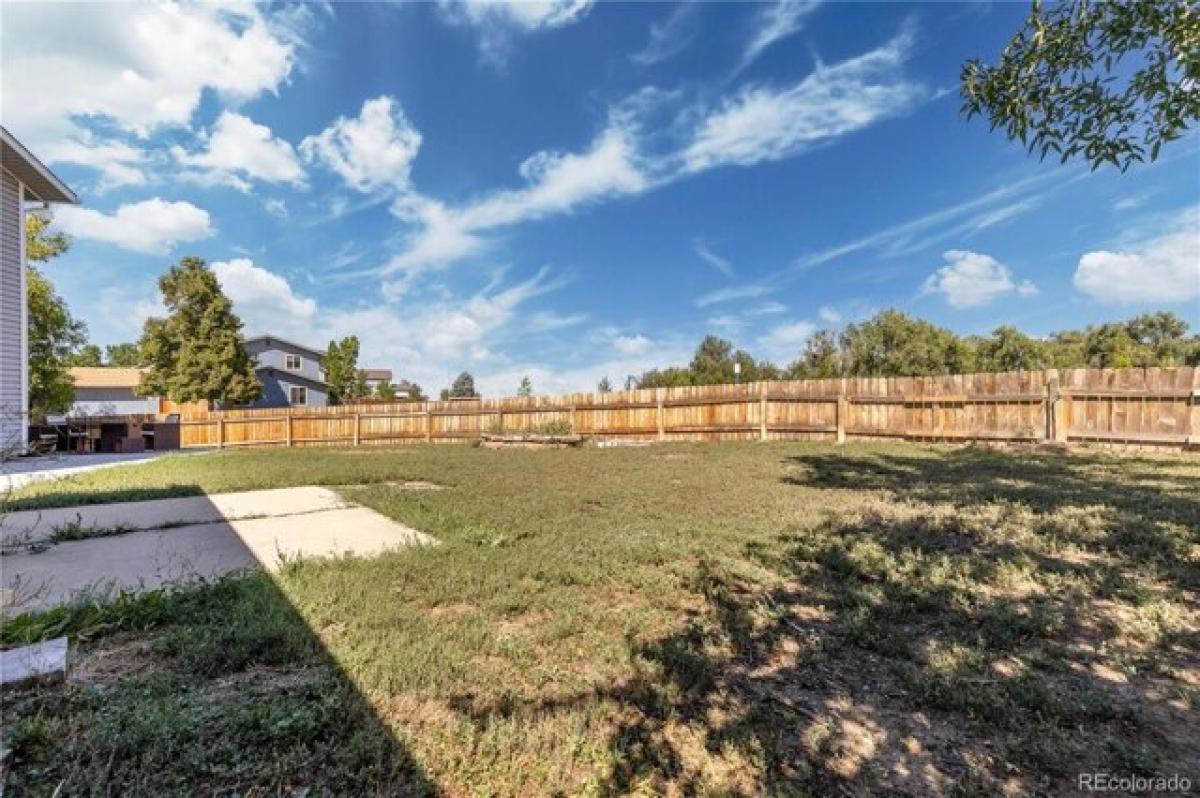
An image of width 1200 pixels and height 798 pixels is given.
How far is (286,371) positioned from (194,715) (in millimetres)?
35397

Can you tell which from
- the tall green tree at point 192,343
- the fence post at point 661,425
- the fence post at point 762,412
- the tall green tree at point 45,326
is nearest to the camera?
the fence post at point 762,412

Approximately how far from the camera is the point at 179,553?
3740 mm

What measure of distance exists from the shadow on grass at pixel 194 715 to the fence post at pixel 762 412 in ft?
38.6

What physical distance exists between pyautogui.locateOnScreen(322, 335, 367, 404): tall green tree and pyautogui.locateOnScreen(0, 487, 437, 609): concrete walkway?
3249 centimetres

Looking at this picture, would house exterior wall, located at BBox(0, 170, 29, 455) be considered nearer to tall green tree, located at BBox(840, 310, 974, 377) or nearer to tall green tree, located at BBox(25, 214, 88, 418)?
tall green tree, located at BBox(25, 214, 88, 418)

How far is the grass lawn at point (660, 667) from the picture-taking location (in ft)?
5.11

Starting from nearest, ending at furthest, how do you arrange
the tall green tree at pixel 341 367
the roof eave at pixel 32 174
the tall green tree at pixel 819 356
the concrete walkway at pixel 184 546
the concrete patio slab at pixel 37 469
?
the concrete patio slab at pixel 37 469
the concrete walkway at pixel 184 546
the roof eave at pixel 32 174
the tall green tree at pixel 819 356
the tall green tree at pixel 341 367

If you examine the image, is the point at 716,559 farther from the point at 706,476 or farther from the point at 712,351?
the point at 712,351

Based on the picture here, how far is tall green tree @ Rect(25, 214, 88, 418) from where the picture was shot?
51.9 ft

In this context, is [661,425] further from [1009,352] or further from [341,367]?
[1009,352]

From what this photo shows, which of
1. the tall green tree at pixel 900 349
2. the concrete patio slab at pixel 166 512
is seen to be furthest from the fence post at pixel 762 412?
the tall green tree at pixel 900 349

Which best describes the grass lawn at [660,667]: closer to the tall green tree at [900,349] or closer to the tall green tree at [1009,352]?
the tall green tree at [900,349]

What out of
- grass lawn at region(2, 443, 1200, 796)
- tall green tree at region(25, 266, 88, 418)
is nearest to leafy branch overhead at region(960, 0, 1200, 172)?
grass lawn at region(2, 443, 1200, 796)

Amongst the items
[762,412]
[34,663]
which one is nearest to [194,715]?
[34,663]
